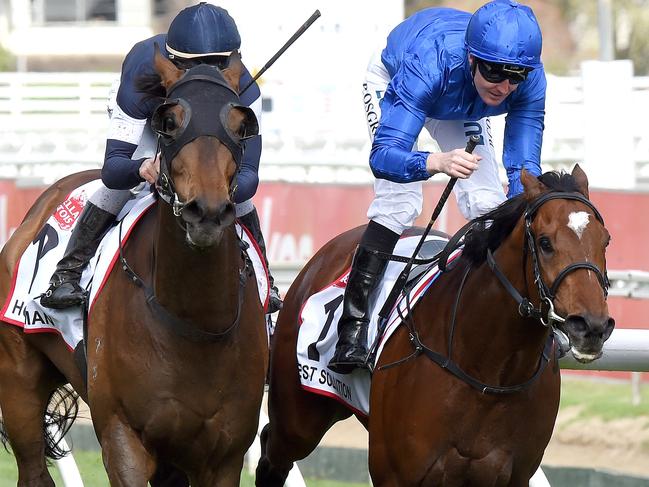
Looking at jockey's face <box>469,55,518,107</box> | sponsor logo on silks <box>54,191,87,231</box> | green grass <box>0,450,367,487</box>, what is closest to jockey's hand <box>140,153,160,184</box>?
sponsor logo on silks <box>54,191,87,231</box>

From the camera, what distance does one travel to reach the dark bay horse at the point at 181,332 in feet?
14.5

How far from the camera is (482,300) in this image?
481 centimetres

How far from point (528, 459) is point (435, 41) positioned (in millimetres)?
1558

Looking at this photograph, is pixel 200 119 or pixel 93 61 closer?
pixel 200 119

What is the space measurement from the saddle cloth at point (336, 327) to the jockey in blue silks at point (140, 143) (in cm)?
18

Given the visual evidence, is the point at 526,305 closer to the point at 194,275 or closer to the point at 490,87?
the point at 490,87

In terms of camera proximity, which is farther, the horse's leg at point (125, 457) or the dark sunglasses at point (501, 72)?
the dark sunglasses at point (501, 72)

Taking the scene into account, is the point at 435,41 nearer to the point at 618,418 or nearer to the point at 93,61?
the point at 618,418

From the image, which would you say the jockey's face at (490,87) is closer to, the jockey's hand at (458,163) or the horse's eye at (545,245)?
the jockey's hand at (458,163)

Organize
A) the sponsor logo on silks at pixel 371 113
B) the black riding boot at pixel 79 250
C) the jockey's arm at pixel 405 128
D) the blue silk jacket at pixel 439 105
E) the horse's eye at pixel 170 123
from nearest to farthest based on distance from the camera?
the horse's eye at pixel 170 123
the jockey's arm at pixel 405 128
the blue silk jacket at pixel 439 105
the black riding boot at pixel 79 250
the sponsor logo on silks at pixel 371 113

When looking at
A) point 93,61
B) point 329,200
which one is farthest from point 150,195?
point 93,61

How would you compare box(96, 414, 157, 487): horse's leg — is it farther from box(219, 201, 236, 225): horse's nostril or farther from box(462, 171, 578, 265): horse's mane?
box(462, 171, 578, 265): horse's mane

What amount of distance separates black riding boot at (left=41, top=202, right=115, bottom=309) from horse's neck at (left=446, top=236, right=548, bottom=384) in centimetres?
146

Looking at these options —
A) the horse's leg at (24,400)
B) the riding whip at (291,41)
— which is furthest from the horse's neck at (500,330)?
the horse's leg at (24,400)
